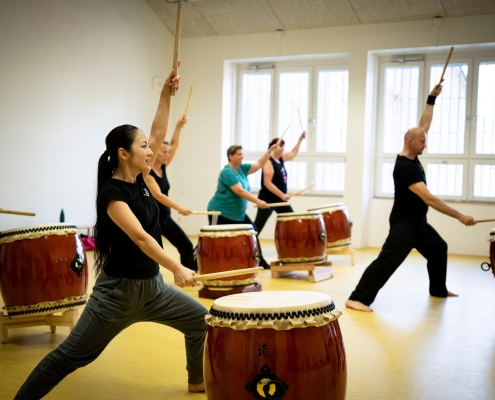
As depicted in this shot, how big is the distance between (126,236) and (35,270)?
131cm

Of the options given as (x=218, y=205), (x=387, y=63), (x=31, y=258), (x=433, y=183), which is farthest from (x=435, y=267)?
(x=387, y=63)

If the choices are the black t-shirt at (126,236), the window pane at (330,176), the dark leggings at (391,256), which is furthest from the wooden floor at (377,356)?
the window pane at (330,176)

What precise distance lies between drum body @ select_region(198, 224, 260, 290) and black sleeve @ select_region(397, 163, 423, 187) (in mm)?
1194

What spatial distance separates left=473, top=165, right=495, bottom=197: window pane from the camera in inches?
308

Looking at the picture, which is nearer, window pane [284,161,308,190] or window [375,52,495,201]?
window [375,52,495,201]

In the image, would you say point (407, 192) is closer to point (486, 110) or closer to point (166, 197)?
point (166, 197)

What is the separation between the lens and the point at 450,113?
8.04 metres

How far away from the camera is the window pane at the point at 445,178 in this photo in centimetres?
802

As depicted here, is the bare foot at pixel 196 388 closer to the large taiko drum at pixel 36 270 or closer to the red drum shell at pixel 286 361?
the red drum shell at pixel 286 361

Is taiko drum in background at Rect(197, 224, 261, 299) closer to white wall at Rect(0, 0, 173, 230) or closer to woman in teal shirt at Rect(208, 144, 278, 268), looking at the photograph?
woman in teal shirt at Rect(208, 144, 278, 268)

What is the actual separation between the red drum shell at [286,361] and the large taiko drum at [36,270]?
1.72m

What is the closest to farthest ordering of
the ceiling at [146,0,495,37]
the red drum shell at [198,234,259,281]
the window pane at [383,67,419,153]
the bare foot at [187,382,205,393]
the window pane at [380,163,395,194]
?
the bare foot at [187,382,205,393]
the red drum shell at [198,234,259,281]
the ceiling at [146,0,495,37]
the window pane at [383,67,419,153]
the window pane at [380,163,395,194]

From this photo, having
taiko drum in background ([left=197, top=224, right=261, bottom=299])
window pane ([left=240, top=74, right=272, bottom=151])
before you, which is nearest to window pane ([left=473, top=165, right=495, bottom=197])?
window pane ([left=240, top=74, right=272, bottom=151])

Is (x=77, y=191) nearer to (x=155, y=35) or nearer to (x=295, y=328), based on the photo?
(x=155, y=35)
